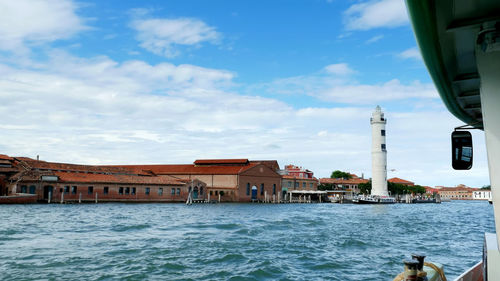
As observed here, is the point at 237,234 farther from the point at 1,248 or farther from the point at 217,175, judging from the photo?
the point at 217,175

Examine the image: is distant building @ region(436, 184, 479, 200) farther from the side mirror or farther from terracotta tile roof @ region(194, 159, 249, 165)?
the side mirror

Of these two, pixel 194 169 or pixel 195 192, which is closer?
pixel 195 192

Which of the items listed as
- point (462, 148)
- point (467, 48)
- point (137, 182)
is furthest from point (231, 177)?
point (467, 48)

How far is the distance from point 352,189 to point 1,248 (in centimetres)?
9138

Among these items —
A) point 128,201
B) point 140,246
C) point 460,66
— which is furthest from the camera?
point 128,201

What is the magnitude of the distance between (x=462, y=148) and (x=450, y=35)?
5.24 feet

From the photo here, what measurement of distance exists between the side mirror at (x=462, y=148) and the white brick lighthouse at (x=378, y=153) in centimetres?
6678

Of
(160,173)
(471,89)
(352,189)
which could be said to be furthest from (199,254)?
(352,189)

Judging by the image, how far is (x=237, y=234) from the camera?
19.6 metres

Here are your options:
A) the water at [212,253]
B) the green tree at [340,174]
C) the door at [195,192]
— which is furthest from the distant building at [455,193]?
the water at [212,253]

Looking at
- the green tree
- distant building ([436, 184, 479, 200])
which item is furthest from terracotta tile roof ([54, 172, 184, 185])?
distant building ([436, 184, 479, 200])

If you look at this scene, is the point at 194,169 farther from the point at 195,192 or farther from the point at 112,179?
the point at 112,179

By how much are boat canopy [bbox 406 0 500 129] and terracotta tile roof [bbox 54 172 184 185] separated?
50845mm

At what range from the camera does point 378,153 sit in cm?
6769
